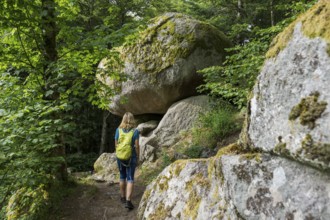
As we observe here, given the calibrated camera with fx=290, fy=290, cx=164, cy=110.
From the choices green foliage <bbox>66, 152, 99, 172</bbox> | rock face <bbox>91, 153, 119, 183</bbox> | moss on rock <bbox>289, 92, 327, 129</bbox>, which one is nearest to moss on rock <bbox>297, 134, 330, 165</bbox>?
moss on rock <bbox>289, 92, 327, 129</bbox>

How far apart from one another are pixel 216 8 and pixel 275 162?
45.5 feet

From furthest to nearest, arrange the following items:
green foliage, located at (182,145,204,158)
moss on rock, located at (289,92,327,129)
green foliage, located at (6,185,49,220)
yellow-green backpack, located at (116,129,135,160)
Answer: green foliage, located at (182,145,204,158), yellow-green backpack, located at (116,129,135,160), green foliage, located at (6,185,49,220), moss on rock, located at (289,92,327,129)

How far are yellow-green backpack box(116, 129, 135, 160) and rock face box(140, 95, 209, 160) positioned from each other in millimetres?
4417

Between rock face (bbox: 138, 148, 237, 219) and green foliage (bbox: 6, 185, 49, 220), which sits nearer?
rock face (bbox: 138, 148, 237, 219)

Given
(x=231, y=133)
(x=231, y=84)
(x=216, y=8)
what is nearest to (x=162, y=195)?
(x=231, y=84)

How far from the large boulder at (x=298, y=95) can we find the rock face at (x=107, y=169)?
7.80 metres

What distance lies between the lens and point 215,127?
29.2 feet

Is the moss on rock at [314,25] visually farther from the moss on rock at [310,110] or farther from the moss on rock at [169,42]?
the moss on rock at [169,42]

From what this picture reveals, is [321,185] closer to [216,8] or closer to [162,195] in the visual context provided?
[162,195]

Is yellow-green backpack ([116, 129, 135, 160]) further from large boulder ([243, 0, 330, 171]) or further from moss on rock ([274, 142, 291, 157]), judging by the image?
moss on rock ([274, 142, 291, 157])

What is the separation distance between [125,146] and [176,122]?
5.07 m

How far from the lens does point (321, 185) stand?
6.86ft

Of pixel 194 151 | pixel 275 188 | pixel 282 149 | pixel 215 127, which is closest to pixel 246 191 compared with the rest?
pixel 275 188

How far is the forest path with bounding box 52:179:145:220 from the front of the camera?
19.5 ft
